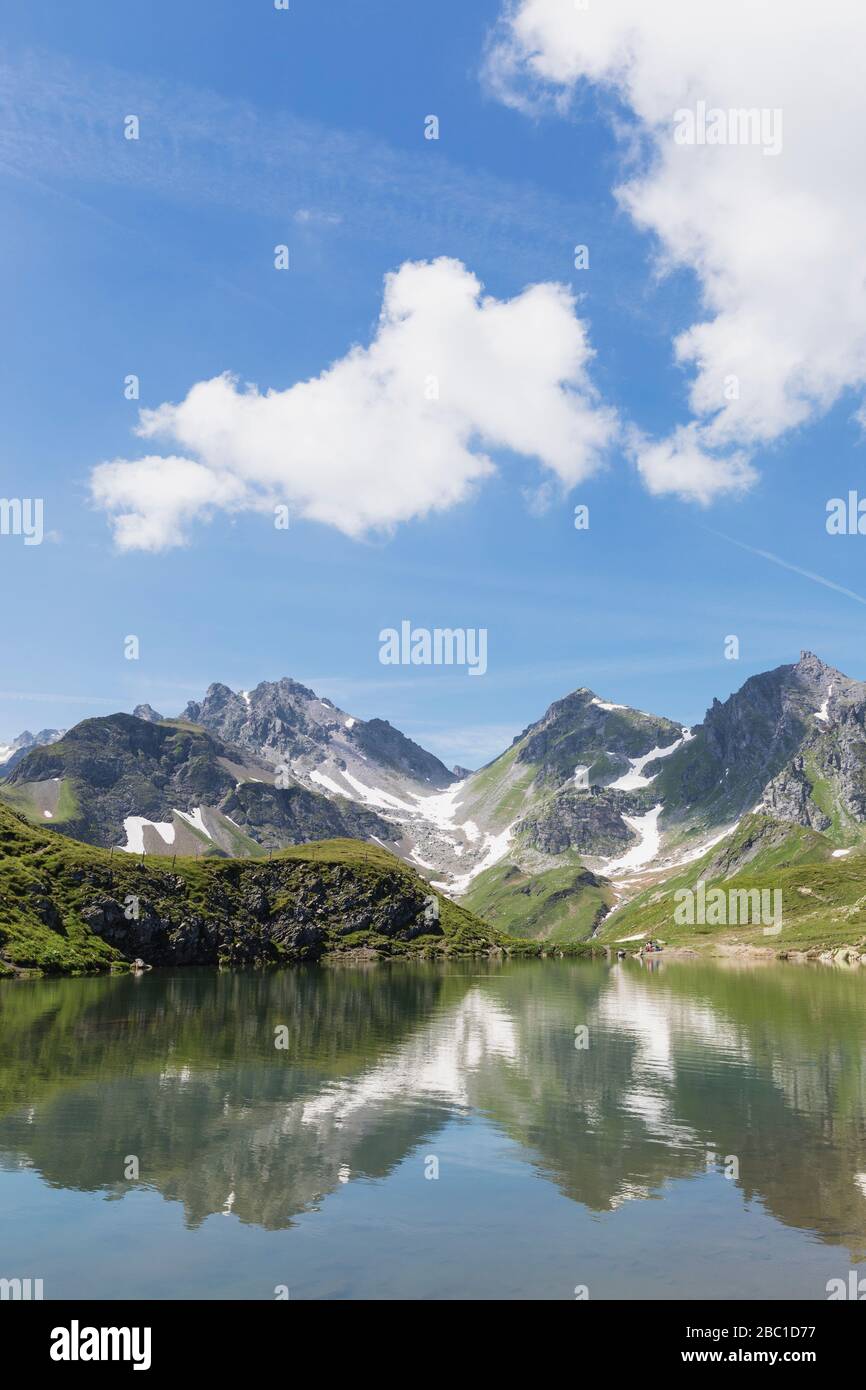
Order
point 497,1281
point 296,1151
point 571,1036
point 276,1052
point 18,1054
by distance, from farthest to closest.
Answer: point 571,1036
point 276,1052
point 18,1054
point 296,1151
point 497,1281

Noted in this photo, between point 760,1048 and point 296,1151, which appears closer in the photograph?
point 296,1151

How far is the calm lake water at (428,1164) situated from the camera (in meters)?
33.2

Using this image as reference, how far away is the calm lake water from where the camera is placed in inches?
1305

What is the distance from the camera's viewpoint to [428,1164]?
47031 millimetres

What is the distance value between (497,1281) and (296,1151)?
20019 mm

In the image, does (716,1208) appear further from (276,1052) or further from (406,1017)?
(406,1017)

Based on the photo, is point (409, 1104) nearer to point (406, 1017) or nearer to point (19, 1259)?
point (19, 1259)

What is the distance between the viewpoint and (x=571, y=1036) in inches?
3969

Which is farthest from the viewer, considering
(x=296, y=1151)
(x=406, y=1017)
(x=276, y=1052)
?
(x=406, y=1017)

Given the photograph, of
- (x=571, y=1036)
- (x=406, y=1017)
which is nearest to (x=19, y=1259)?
(x=571, y=1036)
